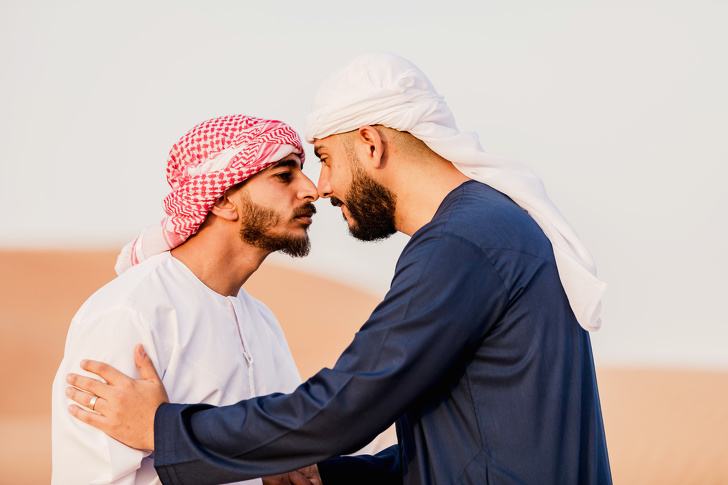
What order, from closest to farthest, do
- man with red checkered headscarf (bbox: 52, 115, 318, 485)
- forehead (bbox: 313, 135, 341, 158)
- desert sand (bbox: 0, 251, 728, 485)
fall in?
man with red checkered headscarf (bbox: 52, 115, 318, 485)
forehead (bbox: 313, 135, 341, 158)
desert sand (bbox: 0, 251, 728, 485)

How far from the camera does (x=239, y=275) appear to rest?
12.1 ft

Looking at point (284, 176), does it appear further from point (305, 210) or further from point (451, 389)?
point (451, 389)

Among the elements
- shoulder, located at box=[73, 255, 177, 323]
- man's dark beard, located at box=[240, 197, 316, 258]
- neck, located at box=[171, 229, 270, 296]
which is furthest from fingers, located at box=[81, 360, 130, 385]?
man's dark beard, located at box=[240, 197, 316, 258]

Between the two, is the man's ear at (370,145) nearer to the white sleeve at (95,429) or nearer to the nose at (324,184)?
the nose at (324,184)

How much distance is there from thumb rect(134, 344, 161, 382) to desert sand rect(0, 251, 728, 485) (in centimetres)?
721

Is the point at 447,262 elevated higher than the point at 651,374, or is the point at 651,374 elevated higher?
the point at 447,262

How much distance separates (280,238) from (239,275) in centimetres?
26

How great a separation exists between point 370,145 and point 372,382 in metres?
1.08

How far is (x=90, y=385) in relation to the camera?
2836mm

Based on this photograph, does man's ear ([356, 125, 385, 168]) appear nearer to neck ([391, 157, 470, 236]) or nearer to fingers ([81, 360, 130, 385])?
neck ([391, 157, 470, 236])

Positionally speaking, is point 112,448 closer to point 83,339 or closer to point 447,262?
point 83,339

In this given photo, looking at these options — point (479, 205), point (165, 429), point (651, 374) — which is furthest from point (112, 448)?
point (651, 374)

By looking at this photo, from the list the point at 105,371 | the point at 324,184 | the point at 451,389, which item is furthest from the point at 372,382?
the point at 324,184

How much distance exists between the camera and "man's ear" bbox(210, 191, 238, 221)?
3.69 metres
